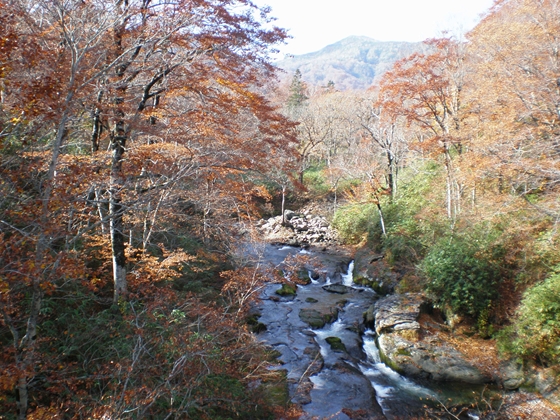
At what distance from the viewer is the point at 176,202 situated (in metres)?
9.40

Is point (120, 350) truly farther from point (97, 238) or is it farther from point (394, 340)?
point (394, 340)

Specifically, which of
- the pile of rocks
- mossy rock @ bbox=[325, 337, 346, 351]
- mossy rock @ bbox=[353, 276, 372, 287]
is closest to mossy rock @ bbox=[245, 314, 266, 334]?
mossy rock @ bbox=[325, 337, 346, 351]

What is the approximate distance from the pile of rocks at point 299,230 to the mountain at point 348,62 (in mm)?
79351

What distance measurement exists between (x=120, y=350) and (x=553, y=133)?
34.3ft

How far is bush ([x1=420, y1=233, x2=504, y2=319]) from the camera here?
9242 mm

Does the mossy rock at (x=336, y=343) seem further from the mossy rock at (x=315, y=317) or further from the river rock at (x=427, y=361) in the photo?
the river rock at (x=427, y=361)

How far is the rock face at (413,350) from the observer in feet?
26.5

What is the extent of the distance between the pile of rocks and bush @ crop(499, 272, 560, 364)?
13471 millimetres

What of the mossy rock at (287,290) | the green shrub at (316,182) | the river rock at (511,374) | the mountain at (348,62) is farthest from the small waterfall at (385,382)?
the mountain at (348,62)

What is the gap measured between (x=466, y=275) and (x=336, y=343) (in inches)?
165

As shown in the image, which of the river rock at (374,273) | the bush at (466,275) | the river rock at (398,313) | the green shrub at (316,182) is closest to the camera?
the bush at (466,275)

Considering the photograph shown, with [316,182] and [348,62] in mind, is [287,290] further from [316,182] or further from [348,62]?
[348,62]

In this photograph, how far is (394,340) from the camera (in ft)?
30.5

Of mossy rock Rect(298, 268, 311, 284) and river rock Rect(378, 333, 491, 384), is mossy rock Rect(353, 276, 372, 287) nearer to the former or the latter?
mossy rock Rect(298, 268, 311, 284)
